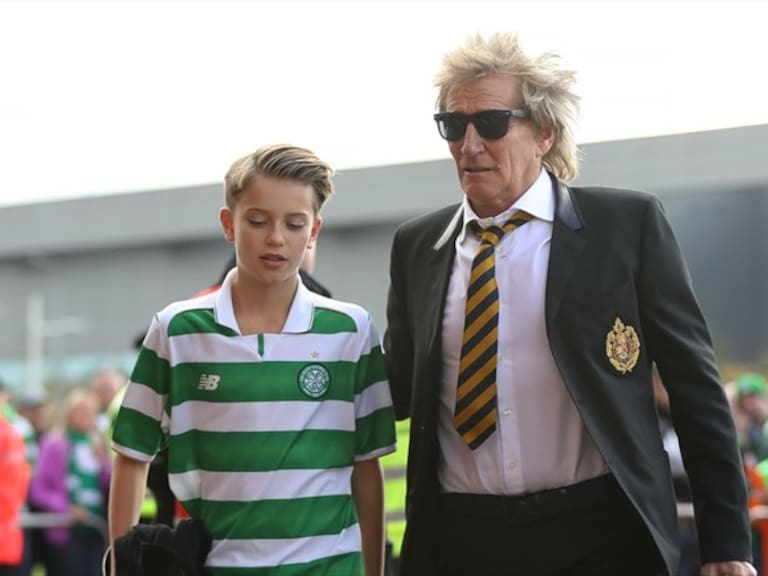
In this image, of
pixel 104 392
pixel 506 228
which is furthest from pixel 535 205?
pixel 104 392

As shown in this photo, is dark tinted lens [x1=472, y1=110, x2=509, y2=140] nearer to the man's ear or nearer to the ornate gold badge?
the man's ear

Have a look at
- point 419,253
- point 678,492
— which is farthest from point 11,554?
point 419,253

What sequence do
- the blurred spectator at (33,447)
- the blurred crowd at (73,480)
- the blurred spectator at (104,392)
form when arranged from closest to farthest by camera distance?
1. the blurred crowd at (73,480)
2. the blurred spectator at (33,447)
3. the blurred spectator at (104,392)

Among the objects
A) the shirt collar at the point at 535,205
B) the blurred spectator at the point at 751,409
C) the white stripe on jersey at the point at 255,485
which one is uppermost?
the shirt collar at the point at 535,205

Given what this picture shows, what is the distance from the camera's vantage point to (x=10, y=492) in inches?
374

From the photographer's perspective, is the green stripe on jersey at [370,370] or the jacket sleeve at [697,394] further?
the green stripe on jersey at [370,370]

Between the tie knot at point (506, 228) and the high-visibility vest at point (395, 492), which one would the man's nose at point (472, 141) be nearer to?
the tie knot at point (506, 228)

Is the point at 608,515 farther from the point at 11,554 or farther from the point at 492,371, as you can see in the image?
the point at 11,554

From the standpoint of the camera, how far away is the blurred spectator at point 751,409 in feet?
35.0

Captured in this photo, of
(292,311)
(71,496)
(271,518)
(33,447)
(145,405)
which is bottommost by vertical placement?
(71,496)

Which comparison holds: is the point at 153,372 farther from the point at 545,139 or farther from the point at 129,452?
the point at 545,139

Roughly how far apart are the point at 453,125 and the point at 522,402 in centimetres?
71

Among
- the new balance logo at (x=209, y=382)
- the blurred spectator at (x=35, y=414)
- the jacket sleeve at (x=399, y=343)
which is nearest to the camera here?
the new balance logo at (x=209, y=382)

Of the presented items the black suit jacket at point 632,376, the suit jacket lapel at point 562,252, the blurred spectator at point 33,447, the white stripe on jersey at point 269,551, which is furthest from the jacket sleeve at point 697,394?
the blurred spectator at point 33,447
